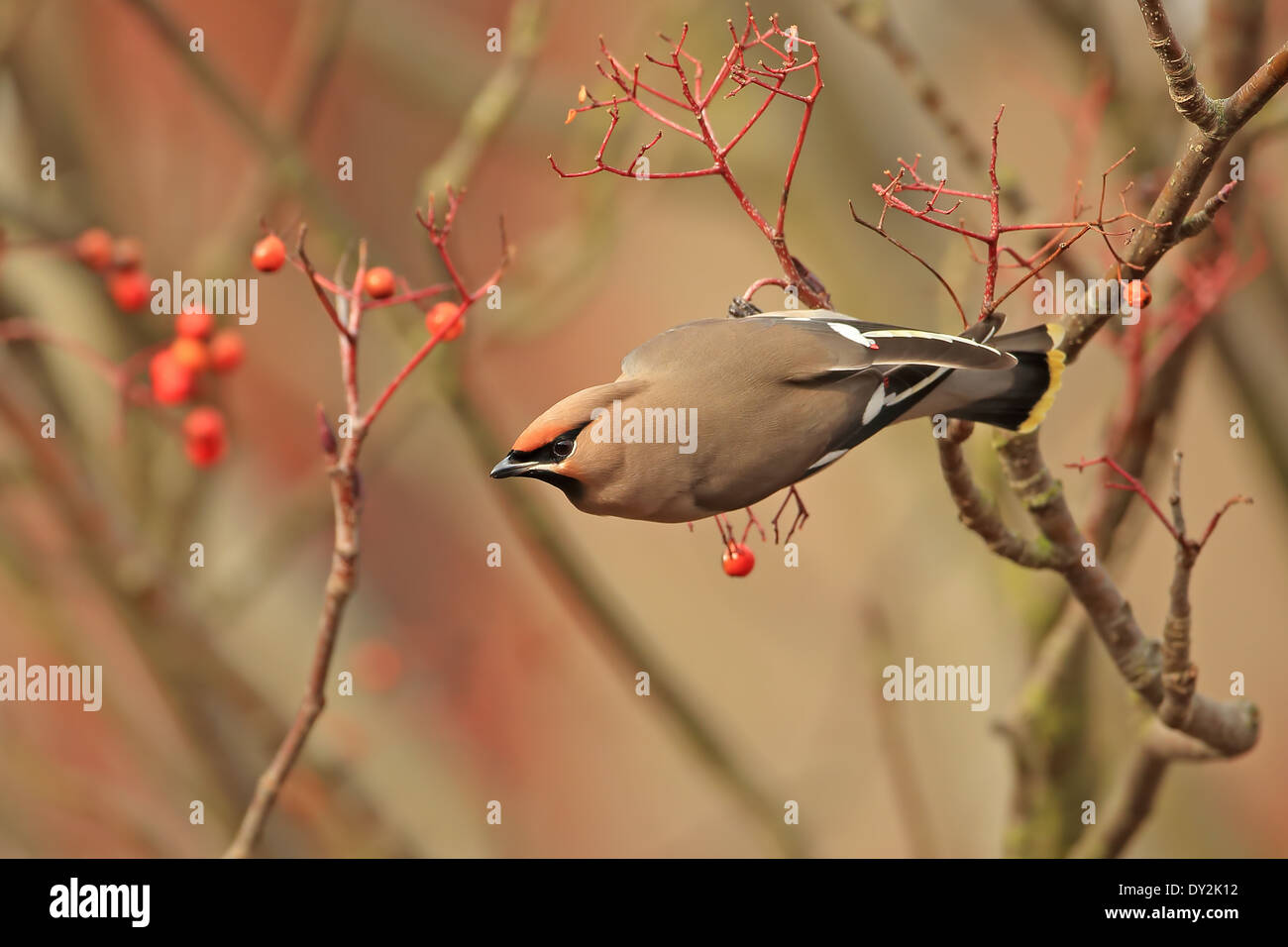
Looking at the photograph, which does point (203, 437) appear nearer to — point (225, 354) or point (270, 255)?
point (225, 354)

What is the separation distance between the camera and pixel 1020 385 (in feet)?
5.73

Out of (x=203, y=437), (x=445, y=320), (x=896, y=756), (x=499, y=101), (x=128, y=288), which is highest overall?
(x=499, y=101)

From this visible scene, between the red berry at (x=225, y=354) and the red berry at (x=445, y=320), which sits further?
the red berry at (x=225, y=354)

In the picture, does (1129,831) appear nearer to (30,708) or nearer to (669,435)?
(669,435)

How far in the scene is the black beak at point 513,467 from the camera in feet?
4.99

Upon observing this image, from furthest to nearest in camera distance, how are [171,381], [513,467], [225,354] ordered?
[225,354], [171,381], [513,467]

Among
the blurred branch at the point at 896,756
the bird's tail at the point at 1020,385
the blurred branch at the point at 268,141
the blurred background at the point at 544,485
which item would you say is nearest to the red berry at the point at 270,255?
the blurred background at the point at 544,485

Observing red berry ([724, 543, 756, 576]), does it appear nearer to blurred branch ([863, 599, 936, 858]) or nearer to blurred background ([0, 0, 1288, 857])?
blurred background ([0, 0, 1288, 857])

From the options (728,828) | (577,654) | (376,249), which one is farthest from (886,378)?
(577,654)

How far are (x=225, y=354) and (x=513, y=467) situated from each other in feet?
3.89

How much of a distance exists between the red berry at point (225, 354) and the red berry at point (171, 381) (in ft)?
0.32

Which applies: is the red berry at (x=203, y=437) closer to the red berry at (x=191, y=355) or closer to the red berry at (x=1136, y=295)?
the red berry at (x=191, y=355)

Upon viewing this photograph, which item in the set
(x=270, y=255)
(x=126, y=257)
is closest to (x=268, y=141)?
(x=126, y=257)

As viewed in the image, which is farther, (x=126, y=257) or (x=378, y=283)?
(x=126, y=257)
